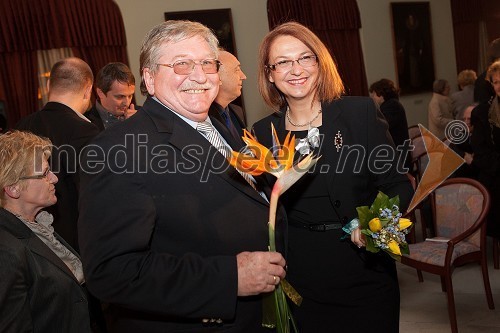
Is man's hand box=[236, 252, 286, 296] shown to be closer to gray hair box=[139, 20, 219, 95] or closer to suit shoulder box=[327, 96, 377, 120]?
gray hair box=[139, 20, 219, 95]

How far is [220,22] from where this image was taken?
388 inches

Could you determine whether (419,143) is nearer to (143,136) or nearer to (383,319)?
(383,319)

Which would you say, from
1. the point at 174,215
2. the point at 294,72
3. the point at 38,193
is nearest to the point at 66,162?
the point at 38,193

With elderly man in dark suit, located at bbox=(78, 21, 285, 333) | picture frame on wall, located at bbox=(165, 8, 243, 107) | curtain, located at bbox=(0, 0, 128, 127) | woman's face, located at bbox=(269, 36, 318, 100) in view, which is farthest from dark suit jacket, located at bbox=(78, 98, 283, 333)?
picture frame on wall, located at bbox=(165, 8, 243, 107)

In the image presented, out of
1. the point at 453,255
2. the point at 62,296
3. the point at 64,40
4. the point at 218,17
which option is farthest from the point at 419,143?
the point at 62,296

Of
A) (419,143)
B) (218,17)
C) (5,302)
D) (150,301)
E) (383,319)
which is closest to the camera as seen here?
(150,301)

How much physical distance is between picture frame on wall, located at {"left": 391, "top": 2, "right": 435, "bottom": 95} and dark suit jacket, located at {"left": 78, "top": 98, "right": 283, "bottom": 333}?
465 inches

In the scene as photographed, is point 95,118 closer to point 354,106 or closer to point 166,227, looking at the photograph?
point 354,106

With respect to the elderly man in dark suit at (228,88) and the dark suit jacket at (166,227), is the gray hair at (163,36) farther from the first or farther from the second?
the elderly man in dark suit at (228,88)

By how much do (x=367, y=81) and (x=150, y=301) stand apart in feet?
37.3

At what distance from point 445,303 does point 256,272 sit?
3493mm

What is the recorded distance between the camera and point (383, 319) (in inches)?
97.2

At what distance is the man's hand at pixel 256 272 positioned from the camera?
1.68 metres

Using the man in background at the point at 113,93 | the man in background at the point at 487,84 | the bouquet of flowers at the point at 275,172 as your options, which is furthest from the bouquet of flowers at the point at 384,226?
the man in background at the point at 487,84
